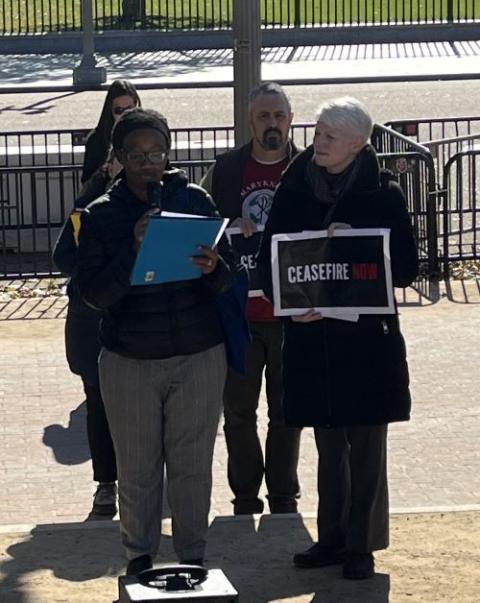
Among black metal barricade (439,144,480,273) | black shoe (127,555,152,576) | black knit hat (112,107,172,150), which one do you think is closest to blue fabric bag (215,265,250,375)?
black knit hat (112,107,172,150)

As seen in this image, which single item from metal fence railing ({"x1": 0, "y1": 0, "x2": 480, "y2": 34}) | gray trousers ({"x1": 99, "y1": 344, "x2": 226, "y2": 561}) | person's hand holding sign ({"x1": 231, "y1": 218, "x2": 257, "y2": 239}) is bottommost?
gray trousers ({"x1": 99, "y1": 344, "x2": 226, "y2": 561})

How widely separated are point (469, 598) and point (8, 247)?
8.04 metres

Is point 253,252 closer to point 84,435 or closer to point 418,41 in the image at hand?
point 84,435

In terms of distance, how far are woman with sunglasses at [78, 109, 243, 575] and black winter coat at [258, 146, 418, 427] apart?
387mm

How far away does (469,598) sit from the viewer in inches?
252

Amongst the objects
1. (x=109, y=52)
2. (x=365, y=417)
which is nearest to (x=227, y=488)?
Result: (x=365, y=417)

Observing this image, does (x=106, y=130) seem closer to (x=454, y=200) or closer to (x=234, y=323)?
(x=234, y=323)

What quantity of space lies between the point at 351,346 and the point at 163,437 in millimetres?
828

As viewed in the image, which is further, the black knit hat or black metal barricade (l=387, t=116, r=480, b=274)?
black metal barricade (l=387, t=116, r=480, b=274)

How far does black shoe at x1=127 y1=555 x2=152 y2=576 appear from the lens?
20.8ft

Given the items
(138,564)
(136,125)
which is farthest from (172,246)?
(138,564)

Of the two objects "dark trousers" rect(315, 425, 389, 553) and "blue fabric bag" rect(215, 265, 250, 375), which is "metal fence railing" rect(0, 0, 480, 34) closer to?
"dark trousers" rect(315, 425, 389, 553)

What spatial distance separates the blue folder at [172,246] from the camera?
19.3 ft

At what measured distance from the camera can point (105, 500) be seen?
7797mm
